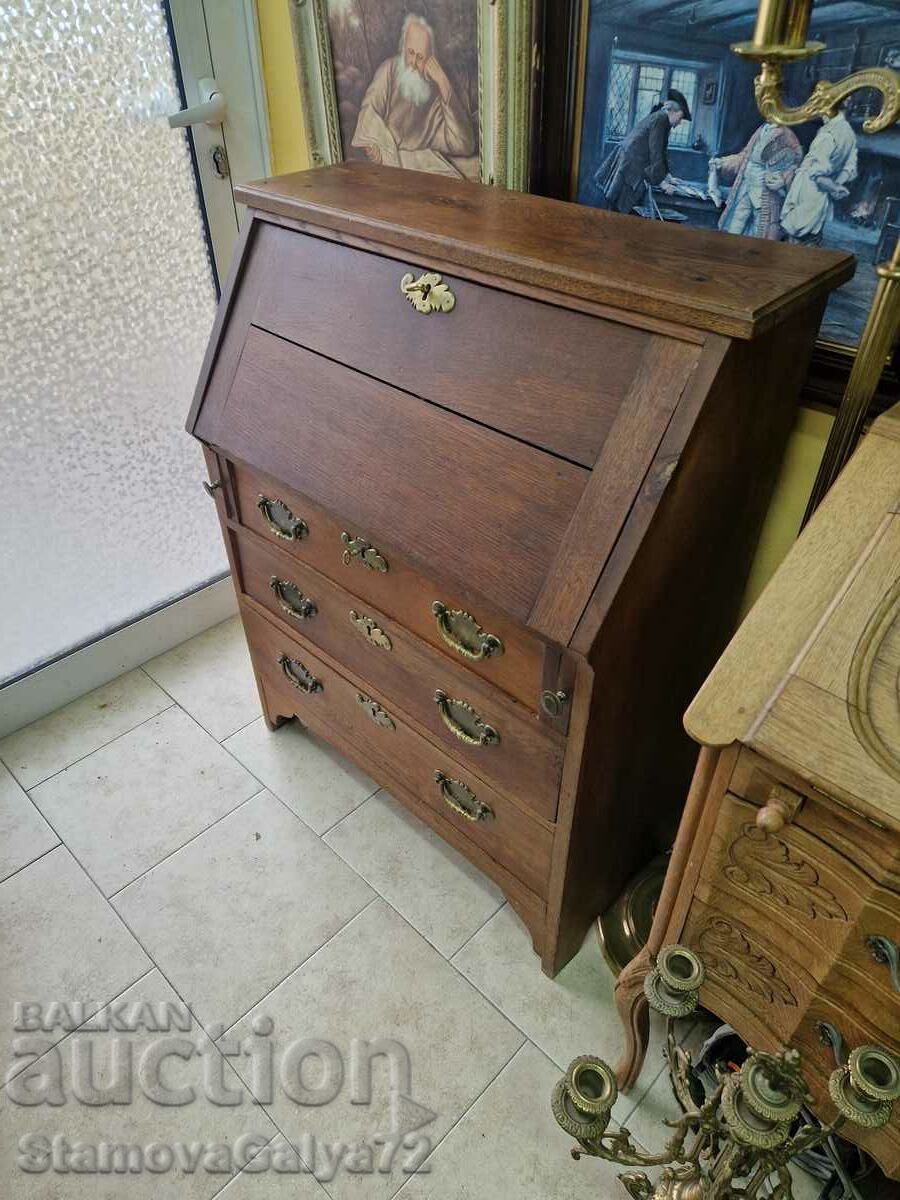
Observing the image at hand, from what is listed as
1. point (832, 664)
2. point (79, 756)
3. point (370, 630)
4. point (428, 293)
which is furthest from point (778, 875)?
point (79, 756)

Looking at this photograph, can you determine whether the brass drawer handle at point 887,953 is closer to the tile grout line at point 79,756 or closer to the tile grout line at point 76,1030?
the tile grout line at point 76,1030

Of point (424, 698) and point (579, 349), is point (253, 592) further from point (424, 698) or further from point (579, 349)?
point (579, 349)

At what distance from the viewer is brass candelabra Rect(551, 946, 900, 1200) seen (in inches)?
21.7

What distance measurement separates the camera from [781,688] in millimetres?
683

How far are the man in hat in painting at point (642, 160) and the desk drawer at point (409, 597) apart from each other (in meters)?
0.62

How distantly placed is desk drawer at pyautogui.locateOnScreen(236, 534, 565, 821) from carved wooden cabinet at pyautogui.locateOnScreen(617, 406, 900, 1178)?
0.27 metres

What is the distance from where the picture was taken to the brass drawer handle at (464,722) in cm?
112

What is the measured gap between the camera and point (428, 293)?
39.8 inches

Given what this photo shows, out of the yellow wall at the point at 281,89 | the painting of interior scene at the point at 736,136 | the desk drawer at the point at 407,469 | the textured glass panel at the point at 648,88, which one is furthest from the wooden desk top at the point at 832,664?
the yellow wall at the point at 281,89

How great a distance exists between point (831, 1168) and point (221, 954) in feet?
3.27

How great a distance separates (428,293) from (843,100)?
49 centimetres

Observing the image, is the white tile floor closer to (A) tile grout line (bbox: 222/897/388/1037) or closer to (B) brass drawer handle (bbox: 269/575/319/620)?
(A) tile grout line (bbox: 222/897/388/1037)

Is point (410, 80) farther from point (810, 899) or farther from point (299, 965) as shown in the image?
point (299, 965)

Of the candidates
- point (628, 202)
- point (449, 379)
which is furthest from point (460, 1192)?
point (628, 202)
